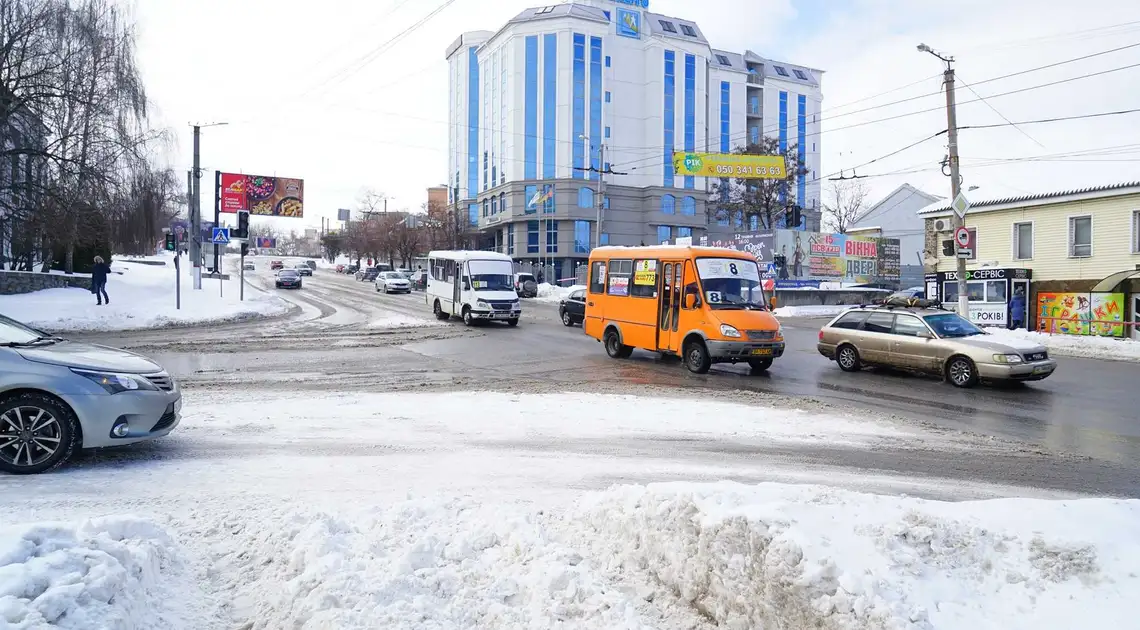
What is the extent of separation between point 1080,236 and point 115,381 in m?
31.1

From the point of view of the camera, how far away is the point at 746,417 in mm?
9844

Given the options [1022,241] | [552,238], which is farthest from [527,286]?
[1022,241]

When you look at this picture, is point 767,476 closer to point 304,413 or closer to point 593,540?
point 593,540

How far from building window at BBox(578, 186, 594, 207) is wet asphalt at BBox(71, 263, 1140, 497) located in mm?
42665

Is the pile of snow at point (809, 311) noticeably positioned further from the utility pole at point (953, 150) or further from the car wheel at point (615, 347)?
the car wheel at point (615, 347)

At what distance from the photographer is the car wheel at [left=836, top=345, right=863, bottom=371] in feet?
51.0

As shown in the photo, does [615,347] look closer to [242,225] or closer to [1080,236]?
[242,225]

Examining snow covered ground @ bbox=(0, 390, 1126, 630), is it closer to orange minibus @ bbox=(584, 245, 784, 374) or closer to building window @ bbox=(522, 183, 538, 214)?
orange minibus @ bbox=(584, 245, 784, 374)

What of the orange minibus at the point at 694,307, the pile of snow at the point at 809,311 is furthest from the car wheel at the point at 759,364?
the pile of snow at the point at 809,311

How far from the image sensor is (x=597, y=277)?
18.3 m

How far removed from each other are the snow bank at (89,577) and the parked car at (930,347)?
13301 mm

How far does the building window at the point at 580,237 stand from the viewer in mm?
65125

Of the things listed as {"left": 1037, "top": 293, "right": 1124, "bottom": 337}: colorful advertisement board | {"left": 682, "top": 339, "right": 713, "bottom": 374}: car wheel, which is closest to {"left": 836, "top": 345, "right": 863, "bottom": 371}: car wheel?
{"left": 682, "top": 339, "right": 713, "bottom": 374}: car wheel

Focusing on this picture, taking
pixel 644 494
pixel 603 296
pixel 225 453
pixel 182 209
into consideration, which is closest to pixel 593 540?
pixel 644 494
